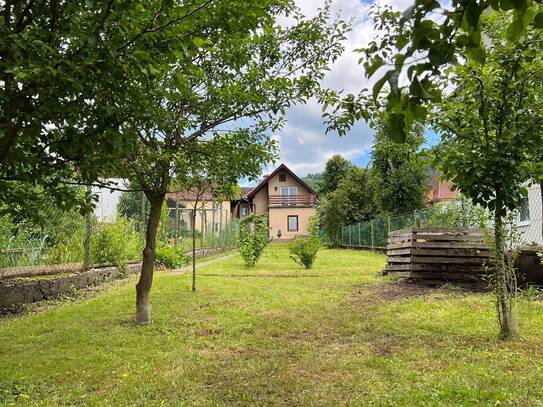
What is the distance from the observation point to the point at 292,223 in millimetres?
44781

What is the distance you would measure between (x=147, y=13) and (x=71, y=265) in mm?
7159

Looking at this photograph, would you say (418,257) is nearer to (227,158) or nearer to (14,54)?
(227,158)

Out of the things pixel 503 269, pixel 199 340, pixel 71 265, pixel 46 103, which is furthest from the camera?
pixel 71 265

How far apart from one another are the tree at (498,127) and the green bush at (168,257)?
10539 mm

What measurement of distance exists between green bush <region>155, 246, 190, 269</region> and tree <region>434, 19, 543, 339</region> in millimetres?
10539

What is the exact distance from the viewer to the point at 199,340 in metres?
5.46

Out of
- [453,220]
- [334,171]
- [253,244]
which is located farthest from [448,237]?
[334,171]

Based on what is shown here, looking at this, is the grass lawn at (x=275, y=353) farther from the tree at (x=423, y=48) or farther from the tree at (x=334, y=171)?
the tree at (x=334, y=171)

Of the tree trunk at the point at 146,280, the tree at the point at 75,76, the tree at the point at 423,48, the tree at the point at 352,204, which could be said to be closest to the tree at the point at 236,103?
the tree trunk at the point at 146,280

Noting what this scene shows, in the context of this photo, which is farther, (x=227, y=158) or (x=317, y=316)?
(x=317, y=316)

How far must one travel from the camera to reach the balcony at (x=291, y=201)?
147 ft

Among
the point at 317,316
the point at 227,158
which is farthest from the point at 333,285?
the point at 227,158

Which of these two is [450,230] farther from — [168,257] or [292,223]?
[292,223]

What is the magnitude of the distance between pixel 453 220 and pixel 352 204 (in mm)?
19430
